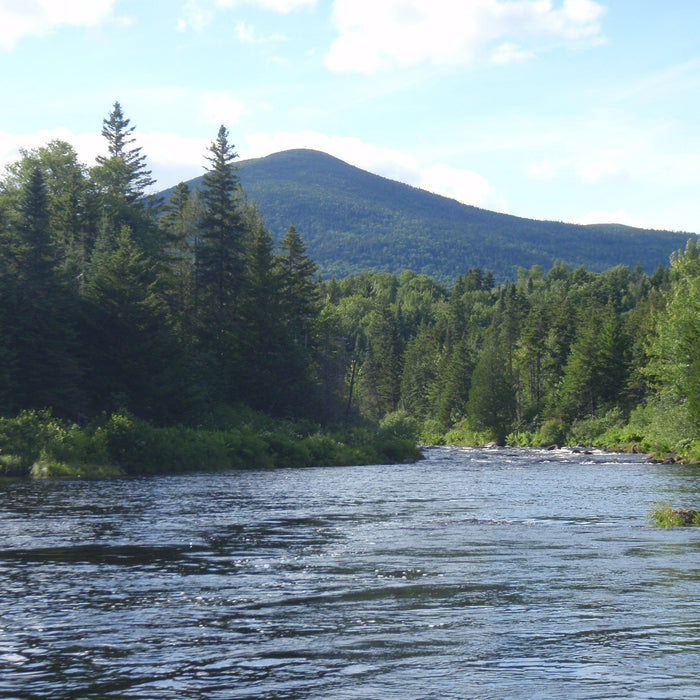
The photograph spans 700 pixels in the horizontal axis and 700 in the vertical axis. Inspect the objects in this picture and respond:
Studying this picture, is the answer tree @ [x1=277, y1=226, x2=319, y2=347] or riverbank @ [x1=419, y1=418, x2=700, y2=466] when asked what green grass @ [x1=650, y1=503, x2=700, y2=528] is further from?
tree @ [x1=277, y1=226, x2=319, y2=347]

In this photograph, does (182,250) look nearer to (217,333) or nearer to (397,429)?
Result: (217,333)

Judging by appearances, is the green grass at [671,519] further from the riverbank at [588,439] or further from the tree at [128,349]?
the tree at [128,349]

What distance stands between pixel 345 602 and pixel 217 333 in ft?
198

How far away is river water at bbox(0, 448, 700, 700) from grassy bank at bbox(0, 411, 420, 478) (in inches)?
518

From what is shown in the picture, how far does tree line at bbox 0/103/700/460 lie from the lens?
51156 millimetres

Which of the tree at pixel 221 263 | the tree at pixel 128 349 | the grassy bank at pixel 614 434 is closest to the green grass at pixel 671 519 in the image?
the grassy bank at pixel 614 434

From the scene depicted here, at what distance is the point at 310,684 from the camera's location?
897 centimetres

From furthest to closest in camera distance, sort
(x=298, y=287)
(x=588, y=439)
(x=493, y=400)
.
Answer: (x=493, y=400)
(x=588, y=439)
(x=298, y=287)

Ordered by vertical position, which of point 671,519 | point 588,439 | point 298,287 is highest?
point 298,287

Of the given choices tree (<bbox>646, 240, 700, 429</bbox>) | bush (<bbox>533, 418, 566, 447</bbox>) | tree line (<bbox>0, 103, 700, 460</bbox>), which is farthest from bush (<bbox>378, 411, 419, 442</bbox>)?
bush (<bbox>533, 418, 566, 447</bbox>)

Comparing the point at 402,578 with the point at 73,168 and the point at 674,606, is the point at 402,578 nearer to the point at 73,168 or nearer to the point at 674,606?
the point at 674,606

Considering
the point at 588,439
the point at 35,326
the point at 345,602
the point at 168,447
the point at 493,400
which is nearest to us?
the point at 345,602

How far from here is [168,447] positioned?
45.0 metres

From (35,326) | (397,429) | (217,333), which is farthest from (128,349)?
(397,429)
